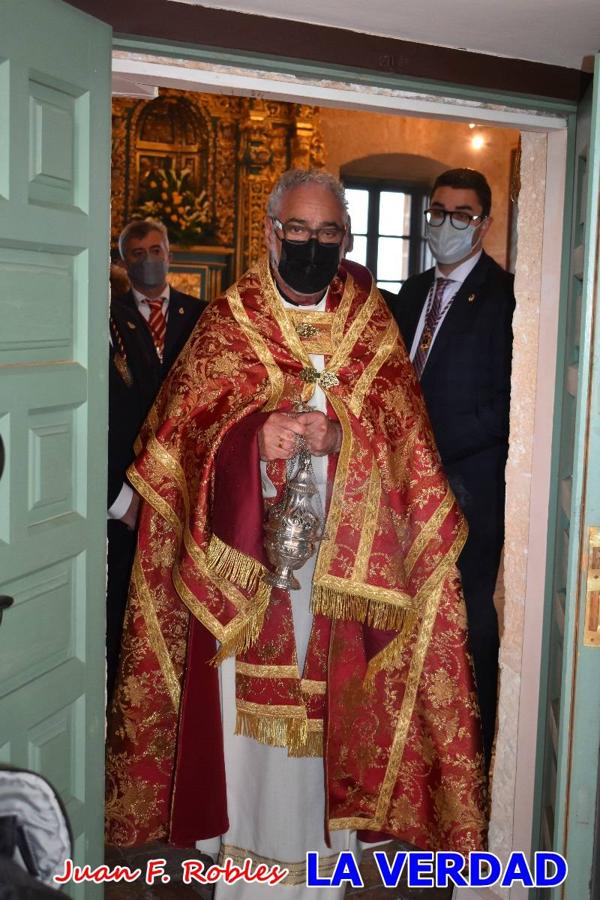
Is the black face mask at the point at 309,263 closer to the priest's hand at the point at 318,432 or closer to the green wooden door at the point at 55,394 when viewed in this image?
the priest's hand at the point at 318,432

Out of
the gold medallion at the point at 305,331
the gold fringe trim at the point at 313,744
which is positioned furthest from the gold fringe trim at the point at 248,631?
the gold medallion at the point at 305,331

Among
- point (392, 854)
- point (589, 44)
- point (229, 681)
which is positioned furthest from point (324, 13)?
point (392, 854)

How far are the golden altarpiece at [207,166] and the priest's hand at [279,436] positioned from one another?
6401 mm

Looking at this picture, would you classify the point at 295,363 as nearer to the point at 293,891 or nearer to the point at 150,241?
the point at 293,891

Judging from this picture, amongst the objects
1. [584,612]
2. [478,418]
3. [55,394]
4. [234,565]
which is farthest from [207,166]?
[584,612]

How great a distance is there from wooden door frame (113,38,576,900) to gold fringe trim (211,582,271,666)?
82cm

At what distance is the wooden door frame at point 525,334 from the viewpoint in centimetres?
309

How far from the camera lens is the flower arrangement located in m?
9.17

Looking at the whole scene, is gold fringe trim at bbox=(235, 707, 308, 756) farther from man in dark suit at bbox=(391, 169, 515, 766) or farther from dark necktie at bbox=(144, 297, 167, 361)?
dark necktie at bbox=(144, 297, 167, 361)

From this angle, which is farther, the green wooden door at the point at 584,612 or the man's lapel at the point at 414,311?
the man's lapel at the point at 414,311

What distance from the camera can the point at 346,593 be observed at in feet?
10.3

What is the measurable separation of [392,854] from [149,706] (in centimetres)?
119

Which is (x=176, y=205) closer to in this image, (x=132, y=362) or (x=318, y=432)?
(x=132, y=362)

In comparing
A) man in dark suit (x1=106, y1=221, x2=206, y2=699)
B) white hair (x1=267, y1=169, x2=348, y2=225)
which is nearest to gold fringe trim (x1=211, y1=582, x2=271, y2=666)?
man in dark suit (x1=106, y1=221, x2=206, y2=699)
